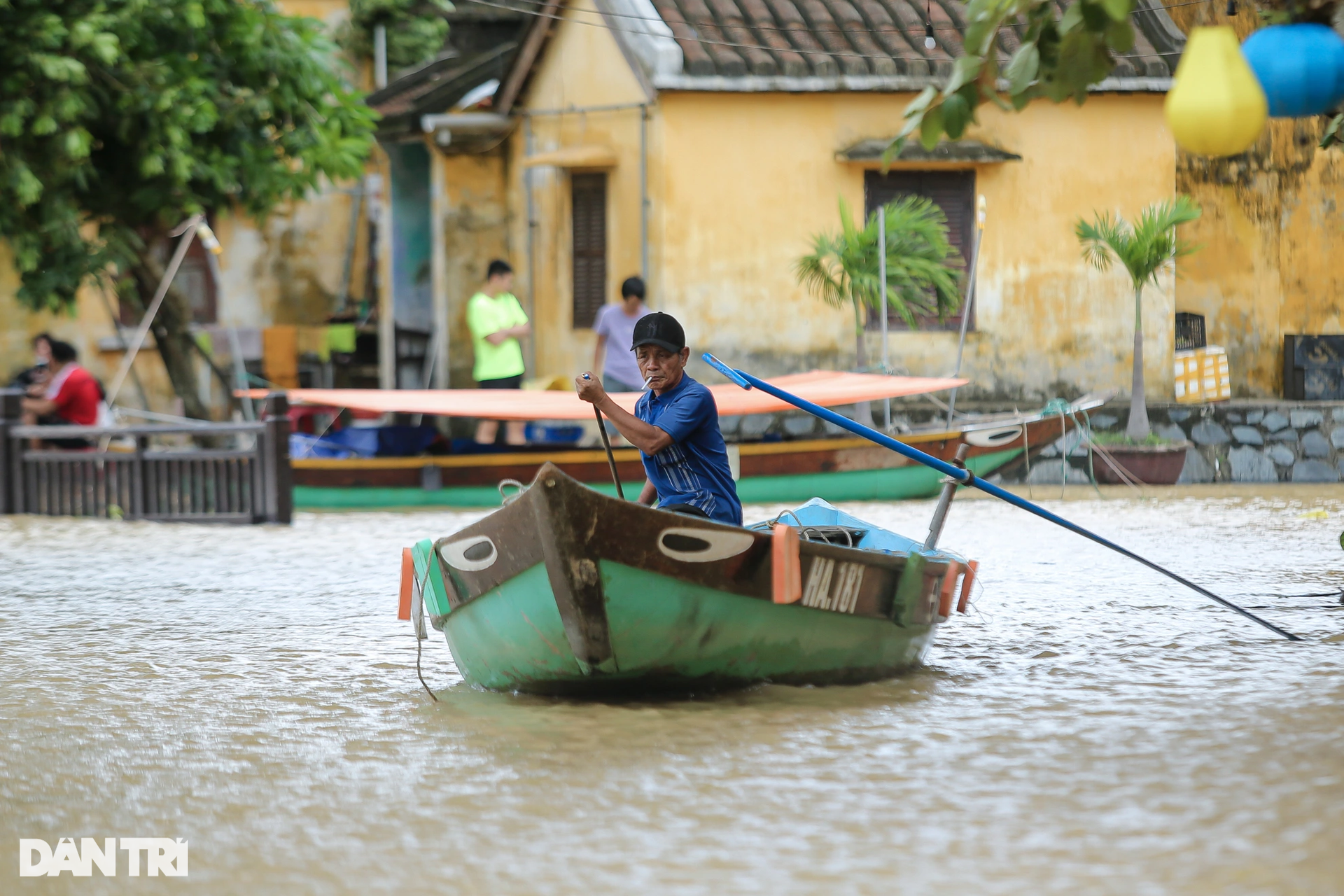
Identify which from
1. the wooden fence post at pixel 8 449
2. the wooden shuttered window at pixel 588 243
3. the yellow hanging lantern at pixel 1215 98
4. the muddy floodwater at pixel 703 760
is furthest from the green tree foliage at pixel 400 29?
the yellow hanging lantern at pixel 1215 98

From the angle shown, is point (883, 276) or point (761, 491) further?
point (883, 276)

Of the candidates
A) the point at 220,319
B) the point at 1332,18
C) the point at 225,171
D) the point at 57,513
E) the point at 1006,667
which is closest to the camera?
the point at 1332,18

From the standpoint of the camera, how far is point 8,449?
13047mm

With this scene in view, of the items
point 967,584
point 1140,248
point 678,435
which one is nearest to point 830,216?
point 1140,248

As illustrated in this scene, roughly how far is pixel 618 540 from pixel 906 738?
1.14 m

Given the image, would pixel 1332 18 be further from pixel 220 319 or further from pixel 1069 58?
pixel 220 319

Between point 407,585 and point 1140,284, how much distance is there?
32.2 ft

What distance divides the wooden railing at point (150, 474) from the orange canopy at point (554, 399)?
47cm

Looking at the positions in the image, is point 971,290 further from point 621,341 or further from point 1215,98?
point 1215,98

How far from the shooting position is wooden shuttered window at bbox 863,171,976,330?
1545 cm

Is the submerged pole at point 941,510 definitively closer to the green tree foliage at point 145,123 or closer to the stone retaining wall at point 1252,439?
the green tree foliage at point 145,123

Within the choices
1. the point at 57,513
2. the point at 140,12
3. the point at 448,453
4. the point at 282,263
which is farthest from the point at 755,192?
the point at 282,263

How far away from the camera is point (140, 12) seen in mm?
13070

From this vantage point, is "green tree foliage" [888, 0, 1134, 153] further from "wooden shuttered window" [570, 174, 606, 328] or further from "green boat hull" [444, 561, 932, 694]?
"wooden shuttered window" [570, 174, 606, 328]
